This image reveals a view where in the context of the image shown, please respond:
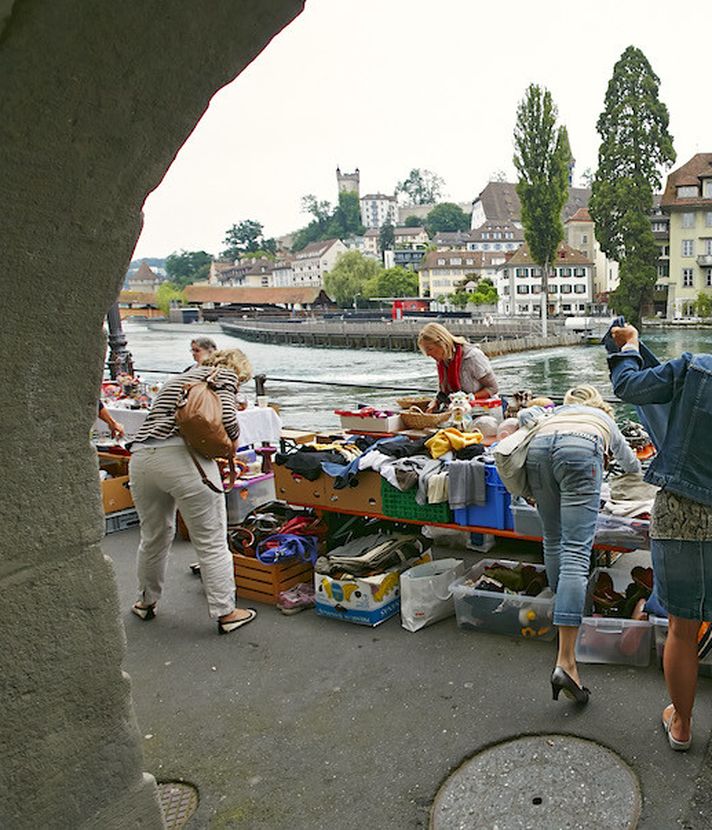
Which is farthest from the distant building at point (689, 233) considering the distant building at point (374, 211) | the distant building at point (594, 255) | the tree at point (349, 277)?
the distant building at point (374, 211)

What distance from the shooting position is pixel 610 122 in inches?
2138

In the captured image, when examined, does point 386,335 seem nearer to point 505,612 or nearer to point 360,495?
point 360,495

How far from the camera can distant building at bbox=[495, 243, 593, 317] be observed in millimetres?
77562

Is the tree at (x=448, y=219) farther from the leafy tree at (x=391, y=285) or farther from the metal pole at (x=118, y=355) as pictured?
the metal pole at (x=118, y=355)

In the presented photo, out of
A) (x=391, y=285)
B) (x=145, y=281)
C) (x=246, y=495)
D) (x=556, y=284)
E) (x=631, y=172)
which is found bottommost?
(x=246, y=495)

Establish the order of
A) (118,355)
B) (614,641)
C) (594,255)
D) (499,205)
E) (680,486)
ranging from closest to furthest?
1. (680,486)
2. (614,641)
3. (118,355)
4. (594,255)
5. (499,205)

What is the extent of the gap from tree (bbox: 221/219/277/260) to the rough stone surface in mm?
180948

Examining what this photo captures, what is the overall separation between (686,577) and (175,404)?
9.56 feet

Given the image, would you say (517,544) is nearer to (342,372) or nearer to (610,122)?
(342,372)

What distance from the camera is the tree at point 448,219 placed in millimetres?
151250

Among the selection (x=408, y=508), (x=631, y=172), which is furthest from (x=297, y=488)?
(x=631, y=172)

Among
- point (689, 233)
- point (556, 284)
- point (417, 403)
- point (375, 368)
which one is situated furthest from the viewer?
point (556, 284)

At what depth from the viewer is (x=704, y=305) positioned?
2357 inches

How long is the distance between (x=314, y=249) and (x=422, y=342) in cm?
14343
